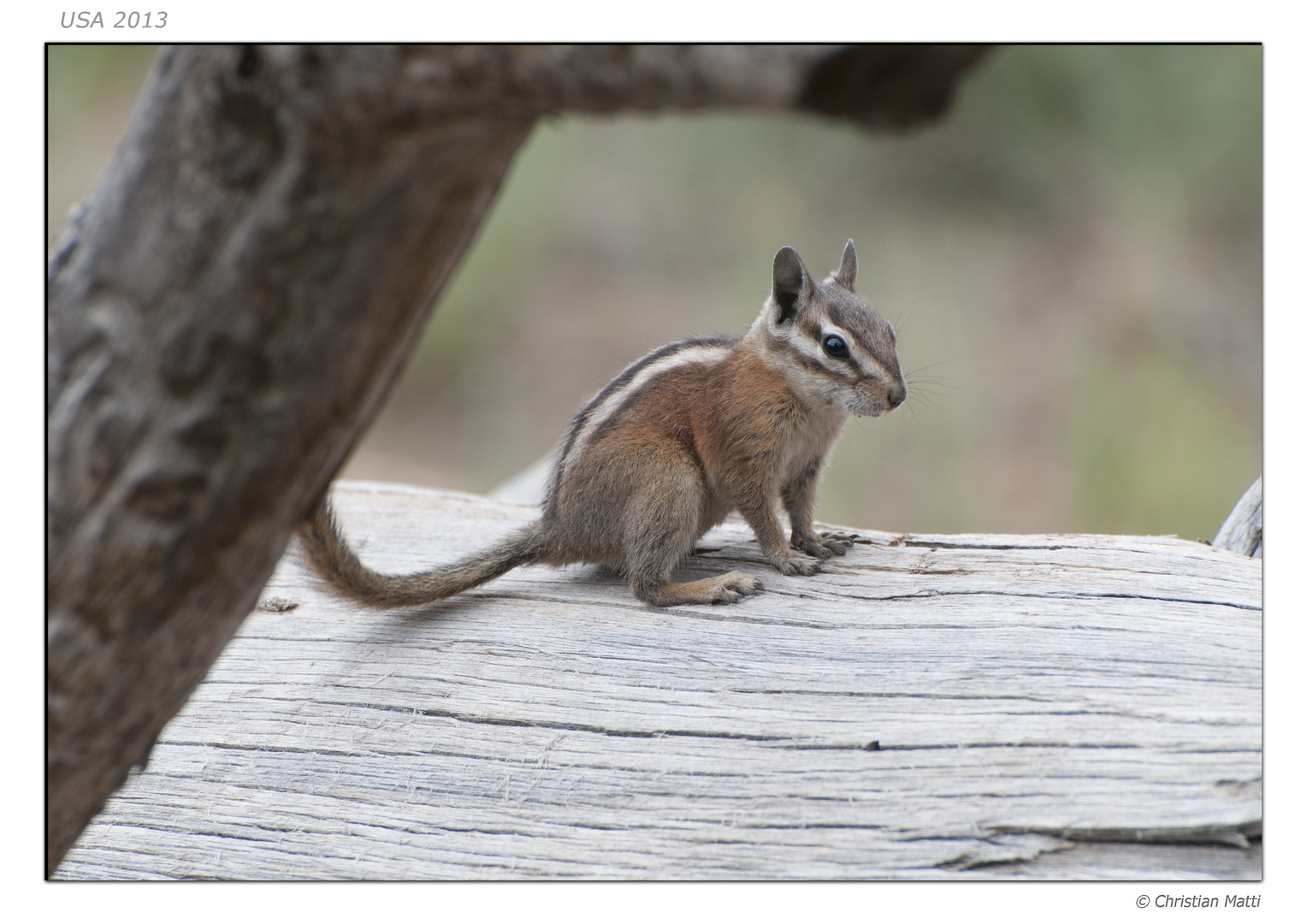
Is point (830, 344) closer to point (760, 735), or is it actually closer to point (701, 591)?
point (701, 591)

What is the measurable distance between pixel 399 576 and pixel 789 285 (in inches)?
69.9

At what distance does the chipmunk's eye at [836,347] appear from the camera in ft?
11.5

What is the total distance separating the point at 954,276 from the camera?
8.60 meters

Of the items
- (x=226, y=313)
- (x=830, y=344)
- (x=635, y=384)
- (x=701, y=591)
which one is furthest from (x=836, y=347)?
(x=226, y=313)

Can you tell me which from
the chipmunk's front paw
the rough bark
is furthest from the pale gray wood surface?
the rough bark

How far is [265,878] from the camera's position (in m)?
2.65

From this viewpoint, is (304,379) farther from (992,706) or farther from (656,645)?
(992,706)

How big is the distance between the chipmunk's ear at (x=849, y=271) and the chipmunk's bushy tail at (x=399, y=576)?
1.60 metres

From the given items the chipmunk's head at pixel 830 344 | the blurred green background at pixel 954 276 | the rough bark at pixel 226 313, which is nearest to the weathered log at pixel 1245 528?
the chipmunk's head at pixel 830 344

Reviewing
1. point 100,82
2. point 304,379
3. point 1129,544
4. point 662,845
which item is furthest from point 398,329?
point 100,82

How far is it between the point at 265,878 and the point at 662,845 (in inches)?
43.1

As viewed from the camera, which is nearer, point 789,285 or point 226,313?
point 226,313

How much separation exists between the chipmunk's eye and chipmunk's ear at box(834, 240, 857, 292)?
0.58m

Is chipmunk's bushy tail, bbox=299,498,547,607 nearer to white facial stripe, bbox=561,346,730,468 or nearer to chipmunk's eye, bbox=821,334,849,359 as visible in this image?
white facial stripe, bbox=561,346,730,468
